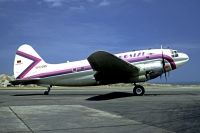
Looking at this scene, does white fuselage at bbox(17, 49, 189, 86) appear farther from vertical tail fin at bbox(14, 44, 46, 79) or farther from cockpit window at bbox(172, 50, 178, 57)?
vertical tail fin at bbox(14, 44, 46, 79)

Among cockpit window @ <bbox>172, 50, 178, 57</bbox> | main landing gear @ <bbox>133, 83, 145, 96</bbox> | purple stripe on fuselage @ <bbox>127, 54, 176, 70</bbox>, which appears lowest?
main landing gear @ <bbox>133, 83, 145, 96</bbox>

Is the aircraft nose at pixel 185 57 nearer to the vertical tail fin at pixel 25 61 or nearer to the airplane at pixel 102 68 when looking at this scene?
the airplane at pixel 102 68

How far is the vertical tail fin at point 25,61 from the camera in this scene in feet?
106

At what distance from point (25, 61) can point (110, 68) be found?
10930 millimetres

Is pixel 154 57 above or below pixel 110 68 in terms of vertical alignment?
above

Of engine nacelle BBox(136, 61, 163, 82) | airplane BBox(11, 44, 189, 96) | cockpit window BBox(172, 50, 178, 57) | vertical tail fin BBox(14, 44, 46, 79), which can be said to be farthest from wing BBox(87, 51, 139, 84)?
vertical tail fin BBox(14, 44, 46, 79)

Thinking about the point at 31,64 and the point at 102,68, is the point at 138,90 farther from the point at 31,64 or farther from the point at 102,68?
the point at 31,64

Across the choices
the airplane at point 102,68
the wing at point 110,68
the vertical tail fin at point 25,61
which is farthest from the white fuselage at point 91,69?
the wing at point 110,68

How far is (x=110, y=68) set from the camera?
27.8 metres

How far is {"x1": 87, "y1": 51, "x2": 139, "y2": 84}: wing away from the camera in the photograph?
84.6 ft

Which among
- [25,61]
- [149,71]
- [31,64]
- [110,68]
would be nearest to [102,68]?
[110,68]

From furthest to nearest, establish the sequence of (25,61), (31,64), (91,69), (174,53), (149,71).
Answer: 1. (25,61)
2. (31,64)
3. (91,69)
4. (174,53)
5. (149,71)

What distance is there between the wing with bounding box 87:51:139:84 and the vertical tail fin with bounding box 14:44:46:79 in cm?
755

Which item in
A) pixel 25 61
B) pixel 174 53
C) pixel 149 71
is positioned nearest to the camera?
pixel 149 71
